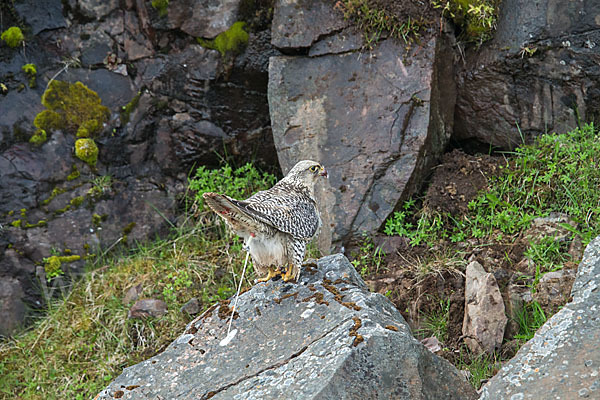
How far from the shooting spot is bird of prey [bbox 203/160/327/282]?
3.96 meters

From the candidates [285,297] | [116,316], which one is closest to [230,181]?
[116,316]

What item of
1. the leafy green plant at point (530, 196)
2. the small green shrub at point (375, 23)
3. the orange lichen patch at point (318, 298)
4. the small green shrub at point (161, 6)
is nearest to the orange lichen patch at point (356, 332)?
the orange lichen patch at point (318, 298)

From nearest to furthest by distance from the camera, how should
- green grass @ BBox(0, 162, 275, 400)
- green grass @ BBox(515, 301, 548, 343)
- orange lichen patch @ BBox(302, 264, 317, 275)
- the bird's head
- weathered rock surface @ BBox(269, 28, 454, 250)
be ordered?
orange lichen patch @ BBox(302, 264, 317, 275) < green grass @ BBox(515, 301, 548, 343) < the bird's head < green grass @ BBox(0, 162, 275, 400) < weathered rock surface @ BBox(269, 28, 454, 250)

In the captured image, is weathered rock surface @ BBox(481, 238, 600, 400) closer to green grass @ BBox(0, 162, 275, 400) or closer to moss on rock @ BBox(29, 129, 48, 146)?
green grass @ BBox(0, 162, 275, 400)

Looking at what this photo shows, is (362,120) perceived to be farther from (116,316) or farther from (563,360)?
(563,360)

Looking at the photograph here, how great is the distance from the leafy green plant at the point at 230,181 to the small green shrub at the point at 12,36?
281 centimetres

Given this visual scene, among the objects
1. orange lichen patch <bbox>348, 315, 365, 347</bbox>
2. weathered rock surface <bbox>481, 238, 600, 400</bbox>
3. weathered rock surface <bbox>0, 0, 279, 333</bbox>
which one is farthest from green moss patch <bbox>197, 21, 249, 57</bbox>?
weathered rock surface <bbox>481, 238, 600, 400</bbox>

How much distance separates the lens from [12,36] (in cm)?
747

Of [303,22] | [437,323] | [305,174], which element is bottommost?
[437,323]

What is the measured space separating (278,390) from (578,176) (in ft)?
14.1

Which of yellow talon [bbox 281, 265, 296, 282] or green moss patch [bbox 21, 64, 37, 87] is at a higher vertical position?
green moss patch [bbox 21, 64, 37, 87]

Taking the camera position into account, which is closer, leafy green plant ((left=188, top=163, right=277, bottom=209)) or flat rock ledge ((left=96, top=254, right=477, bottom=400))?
flat rock ledge ((left=96, top=254, right=477, bottom=400))

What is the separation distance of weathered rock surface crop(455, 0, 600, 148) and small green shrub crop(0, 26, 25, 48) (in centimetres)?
556

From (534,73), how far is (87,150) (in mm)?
5442
